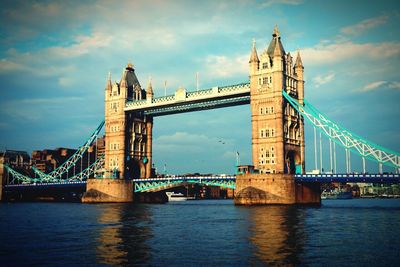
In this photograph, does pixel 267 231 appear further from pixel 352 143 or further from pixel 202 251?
pixel 352 143

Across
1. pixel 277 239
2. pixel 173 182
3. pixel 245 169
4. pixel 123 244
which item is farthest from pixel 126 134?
pixel 277 239

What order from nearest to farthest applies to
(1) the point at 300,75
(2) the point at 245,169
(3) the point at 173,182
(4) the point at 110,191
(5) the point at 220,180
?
(2) the point at 245,169 → (1) the point at 300,75 → (5) the point at 220,180 → (3) the point at 173,182 → (4) the point at 110,191

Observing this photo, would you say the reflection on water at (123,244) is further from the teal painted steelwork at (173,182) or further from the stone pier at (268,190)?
the teal painted steelwork at (173,182)

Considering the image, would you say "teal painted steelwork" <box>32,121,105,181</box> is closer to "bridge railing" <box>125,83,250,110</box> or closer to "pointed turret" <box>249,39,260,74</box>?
"bridge railing" <box>125,83,250,110</box>

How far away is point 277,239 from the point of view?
36.3m

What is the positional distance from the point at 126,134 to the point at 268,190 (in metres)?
50.1

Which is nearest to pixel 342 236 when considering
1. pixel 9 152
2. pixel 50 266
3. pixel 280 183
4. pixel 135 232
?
pixel 135 232

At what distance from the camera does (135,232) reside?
42.8 meters

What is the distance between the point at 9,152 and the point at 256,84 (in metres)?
117

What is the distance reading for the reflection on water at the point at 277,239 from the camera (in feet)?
92.2

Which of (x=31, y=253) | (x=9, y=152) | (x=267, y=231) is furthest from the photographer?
(x=9, y=152)

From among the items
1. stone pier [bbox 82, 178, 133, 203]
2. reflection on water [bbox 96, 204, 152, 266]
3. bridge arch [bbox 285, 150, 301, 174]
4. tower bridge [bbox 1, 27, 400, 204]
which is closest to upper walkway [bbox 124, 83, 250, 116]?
tower bridge [bbox 1, 27, 400, 204]

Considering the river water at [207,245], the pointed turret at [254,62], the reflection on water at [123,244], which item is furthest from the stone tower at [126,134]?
the reflection on water at [123,244]

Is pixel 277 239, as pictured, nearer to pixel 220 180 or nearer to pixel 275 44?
pixel 220 180
